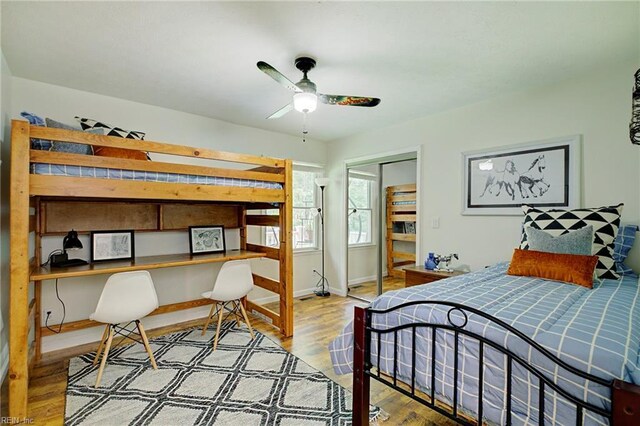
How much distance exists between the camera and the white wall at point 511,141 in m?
2.32

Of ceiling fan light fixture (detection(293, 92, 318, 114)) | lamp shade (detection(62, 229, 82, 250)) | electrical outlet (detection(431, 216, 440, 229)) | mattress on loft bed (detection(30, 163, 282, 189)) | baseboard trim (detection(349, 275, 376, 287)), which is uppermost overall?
ceiling fan light fixture (detection(293, 92, 318, 114))

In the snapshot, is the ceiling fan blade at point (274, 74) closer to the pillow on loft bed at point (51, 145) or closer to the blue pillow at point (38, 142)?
the pillow on loft bed at point (51, 145)

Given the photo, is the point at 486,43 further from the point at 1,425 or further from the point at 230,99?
the point at 1,425

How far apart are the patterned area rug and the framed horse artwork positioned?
7.47 feet

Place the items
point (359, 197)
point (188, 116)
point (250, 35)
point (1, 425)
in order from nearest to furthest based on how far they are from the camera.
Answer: point (1, 425)
point (250, 35)
point (188, 116)
point (359, 197)

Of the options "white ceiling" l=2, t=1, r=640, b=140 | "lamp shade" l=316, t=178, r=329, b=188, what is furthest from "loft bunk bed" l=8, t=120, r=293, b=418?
"lamp shade" l=316, t=178, r=329, b=188

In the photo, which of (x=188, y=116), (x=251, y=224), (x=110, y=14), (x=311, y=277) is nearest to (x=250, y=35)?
(x=110, y=14)

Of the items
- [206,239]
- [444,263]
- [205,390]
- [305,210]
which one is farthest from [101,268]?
[444,263]

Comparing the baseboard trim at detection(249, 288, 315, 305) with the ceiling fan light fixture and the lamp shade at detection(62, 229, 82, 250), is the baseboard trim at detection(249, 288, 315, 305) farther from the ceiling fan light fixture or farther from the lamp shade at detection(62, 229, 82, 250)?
the ceiling fan light fixture

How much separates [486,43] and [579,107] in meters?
1.20

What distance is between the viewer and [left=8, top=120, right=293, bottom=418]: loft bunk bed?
176 centimetres

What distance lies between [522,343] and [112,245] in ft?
10.9

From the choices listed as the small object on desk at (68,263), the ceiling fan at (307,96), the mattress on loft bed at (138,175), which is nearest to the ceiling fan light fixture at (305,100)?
the ceiling fan at (307,96)

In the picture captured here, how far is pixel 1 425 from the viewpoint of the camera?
5.65 ft
